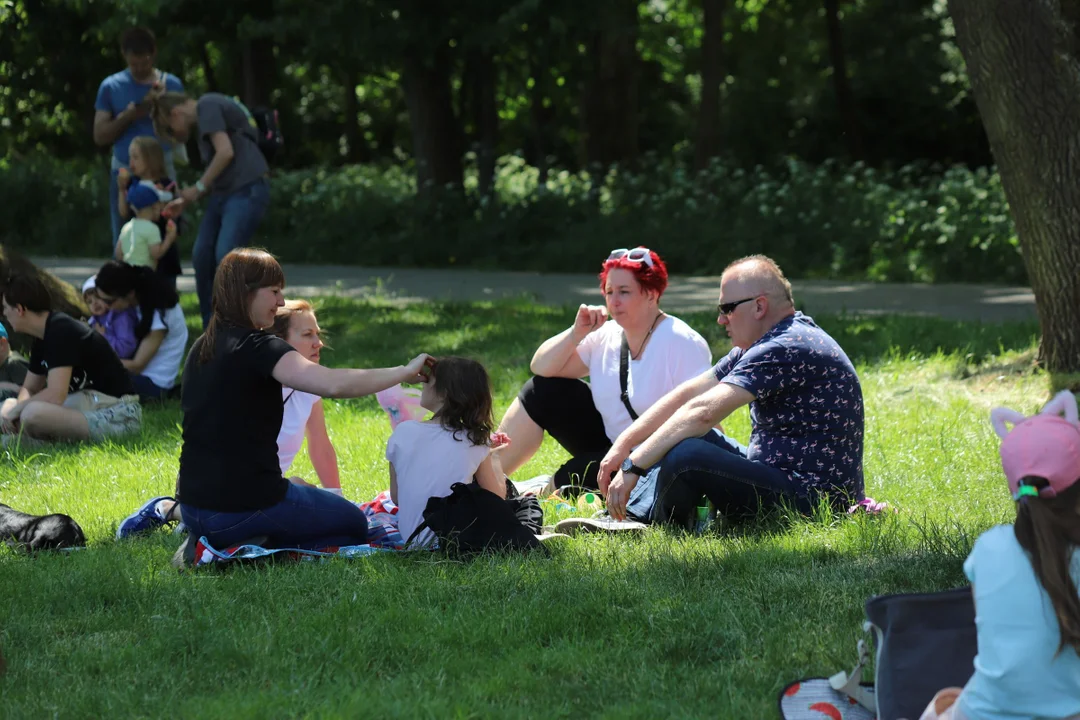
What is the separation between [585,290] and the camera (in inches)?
531

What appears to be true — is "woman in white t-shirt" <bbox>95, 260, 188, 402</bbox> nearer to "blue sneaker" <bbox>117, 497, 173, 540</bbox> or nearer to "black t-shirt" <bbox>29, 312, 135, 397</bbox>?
"black t-shirt" <bbox>29, 312, 135, 397</bbox>

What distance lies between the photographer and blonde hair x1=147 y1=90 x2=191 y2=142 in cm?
972

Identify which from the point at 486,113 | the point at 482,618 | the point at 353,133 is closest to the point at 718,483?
the point at 482,618

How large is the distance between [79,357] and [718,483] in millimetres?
3984

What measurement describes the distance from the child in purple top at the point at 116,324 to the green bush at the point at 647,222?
7.57 m

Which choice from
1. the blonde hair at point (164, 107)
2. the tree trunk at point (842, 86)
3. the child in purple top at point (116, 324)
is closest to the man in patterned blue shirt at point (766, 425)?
the child in purple top at point (116, 324)

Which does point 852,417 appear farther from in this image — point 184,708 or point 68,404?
point 68,404

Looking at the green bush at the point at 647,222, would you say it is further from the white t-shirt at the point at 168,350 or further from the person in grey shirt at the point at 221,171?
the white t-shirt at the point at 168,350

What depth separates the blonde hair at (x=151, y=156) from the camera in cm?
954

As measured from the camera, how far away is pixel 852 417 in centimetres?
526

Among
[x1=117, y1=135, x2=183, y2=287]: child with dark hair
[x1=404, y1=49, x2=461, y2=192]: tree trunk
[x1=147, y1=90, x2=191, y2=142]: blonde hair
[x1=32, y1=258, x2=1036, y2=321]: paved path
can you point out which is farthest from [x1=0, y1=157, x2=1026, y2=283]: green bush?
[x1=117, y1=135, x2=183, y2=287]: child with dark hair

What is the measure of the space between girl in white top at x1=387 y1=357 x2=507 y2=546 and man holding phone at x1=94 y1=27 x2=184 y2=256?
5.46 m

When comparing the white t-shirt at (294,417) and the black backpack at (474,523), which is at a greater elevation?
the white t-shirt at (294,417)

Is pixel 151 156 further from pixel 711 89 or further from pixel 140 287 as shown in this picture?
pixel 711 89
